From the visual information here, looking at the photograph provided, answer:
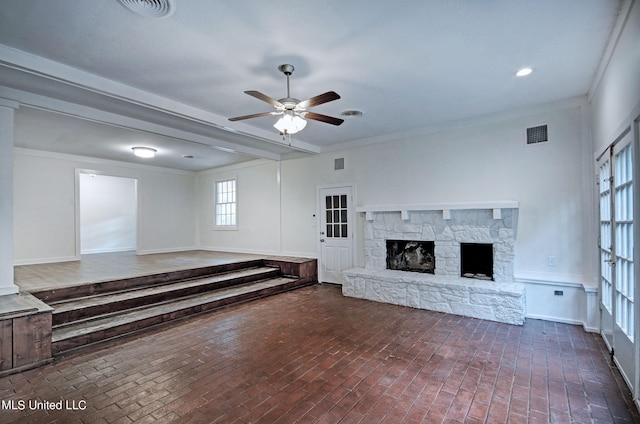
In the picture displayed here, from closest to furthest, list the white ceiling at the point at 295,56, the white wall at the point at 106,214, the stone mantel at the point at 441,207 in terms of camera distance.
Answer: the white ceiling at the point at 295,56 < the stone mantel at the point at 441,207 < the white wall at the point at 106,214

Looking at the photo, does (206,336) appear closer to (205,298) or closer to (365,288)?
(205,298)

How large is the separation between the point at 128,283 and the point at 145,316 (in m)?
1.06

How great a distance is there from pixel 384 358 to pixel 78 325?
11.8ft

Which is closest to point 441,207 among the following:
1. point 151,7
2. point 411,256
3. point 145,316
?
point 411,256

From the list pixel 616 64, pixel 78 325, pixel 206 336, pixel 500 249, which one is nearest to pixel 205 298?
pixel 206 336

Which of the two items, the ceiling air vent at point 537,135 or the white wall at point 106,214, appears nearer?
the ceiling air vent at point 537,135

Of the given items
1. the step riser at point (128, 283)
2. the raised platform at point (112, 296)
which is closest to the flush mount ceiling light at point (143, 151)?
the raised platform at point (112, 296)

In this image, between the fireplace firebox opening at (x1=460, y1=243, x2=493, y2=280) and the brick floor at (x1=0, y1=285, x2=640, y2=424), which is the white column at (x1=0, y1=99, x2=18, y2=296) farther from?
the fireplace firebox opening at (x1=460, y1=243, x2=493, y2=280)

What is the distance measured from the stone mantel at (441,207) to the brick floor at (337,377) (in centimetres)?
162

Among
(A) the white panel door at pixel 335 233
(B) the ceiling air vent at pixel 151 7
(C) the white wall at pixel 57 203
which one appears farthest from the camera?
(C) the white wall at pixel 57 203

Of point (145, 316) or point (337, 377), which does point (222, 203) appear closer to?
point (145, 316)

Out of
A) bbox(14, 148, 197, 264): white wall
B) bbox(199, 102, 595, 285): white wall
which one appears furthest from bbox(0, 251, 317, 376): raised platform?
bbox(199, 102, 595, 285): white wall

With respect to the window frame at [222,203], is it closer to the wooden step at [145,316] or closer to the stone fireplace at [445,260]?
the wooden step at [145,316]

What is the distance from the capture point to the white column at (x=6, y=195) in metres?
3.49
